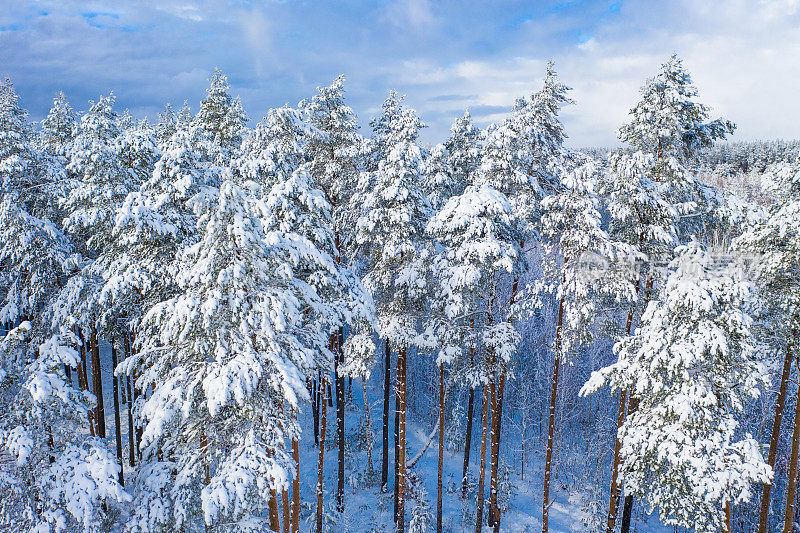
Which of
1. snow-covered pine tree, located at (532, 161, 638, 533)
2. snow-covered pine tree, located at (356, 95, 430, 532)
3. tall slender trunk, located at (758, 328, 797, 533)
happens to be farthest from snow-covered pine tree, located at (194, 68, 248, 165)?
tall slender trunk, located at (758, 328, 797, 533)

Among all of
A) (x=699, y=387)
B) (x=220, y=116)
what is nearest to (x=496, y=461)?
(x=699, y=387)

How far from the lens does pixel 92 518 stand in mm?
8742

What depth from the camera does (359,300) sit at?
14.6 m

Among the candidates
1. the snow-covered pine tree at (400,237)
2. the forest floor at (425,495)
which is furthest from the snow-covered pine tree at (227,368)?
the forest floor at (425,495)

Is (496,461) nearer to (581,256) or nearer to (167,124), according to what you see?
(581,256)

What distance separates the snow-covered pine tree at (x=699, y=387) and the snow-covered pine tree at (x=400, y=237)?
25.5ft

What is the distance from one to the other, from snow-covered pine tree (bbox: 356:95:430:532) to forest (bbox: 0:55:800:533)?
110 mm

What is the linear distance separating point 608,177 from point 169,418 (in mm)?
14428

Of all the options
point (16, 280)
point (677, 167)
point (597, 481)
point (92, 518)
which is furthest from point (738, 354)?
point (16, 280)

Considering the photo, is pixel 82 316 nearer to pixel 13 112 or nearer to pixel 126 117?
pixel 13 112

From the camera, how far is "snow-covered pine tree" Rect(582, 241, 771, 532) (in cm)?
1069

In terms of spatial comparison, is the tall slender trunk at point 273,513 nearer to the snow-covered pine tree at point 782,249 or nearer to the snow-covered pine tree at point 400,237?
the snow-covered pine tree at point 400,237

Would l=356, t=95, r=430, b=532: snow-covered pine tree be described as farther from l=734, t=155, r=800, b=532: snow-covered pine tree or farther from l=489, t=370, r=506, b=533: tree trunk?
l=734, t=155, r=800, b=532: snow-covered pine tree

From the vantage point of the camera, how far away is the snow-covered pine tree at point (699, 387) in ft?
35.1
